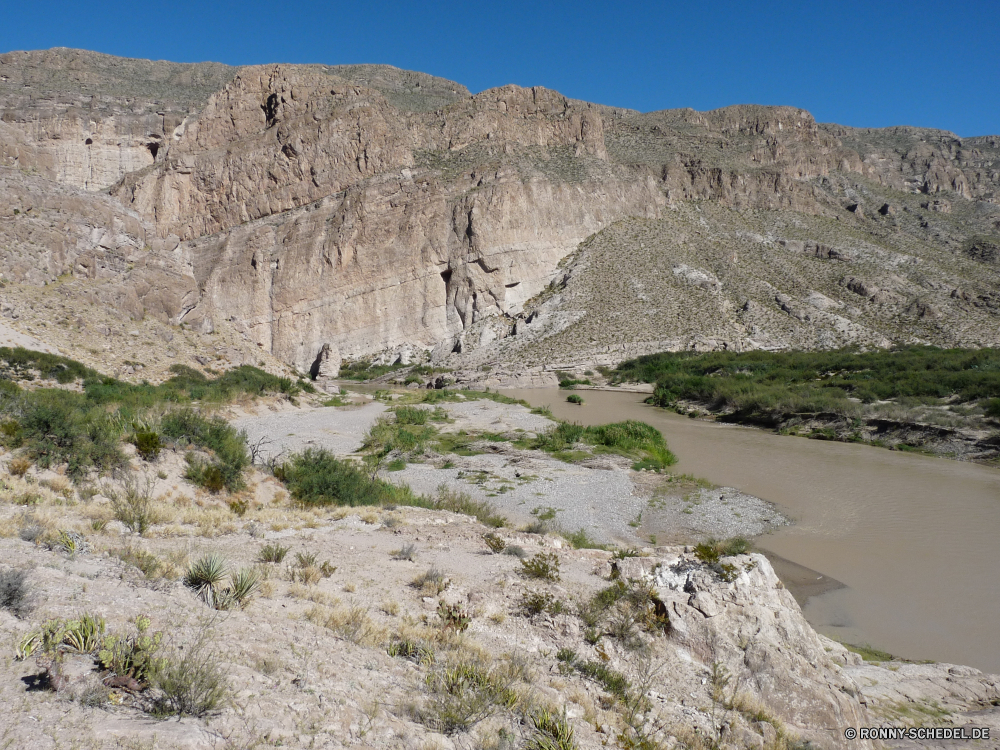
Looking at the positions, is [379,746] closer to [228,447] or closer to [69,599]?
[69,599]

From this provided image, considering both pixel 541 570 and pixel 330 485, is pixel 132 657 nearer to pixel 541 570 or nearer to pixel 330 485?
pixel 541 570

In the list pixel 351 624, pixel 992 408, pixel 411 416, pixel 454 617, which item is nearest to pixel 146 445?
pixel 351 624

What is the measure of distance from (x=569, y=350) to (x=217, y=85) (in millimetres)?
68834

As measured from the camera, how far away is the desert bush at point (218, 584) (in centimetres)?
414

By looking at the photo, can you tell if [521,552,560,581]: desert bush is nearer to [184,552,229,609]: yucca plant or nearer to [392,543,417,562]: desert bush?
→ [392,543,417,562]: desert bush

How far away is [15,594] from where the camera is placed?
3.37 metres

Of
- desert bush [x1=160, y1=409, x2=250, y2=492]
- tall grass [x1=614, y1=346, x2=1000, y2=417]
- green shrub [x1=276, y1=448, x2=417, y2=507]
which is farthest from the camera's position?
tall grass [x1=614, y1=346, x2=1000, y2=417]

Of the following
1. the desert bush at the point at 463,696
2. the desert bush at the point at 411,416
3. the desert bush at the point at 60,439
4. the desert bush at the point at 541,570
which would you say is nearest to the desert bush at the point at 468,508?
the desert bush at the point at 541,570

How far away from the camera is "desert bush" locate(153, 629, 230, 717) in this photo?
110 inches

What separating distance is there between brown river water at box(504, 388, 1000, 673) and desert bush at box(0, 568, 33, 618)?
8.31 metres

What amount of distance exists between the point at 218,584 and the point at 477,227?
189ft

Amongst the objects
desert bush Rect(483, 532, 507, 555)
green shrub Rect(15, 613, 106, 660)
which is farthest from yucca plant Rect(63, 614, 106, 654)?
desert bush Rect(483, 532, 507, 555)

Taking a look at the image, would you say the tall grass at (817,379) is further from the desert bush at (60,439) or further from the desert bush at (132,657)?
the desert bush at (132,657)

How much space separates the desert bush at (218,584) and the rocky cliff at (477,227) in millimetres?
45189
